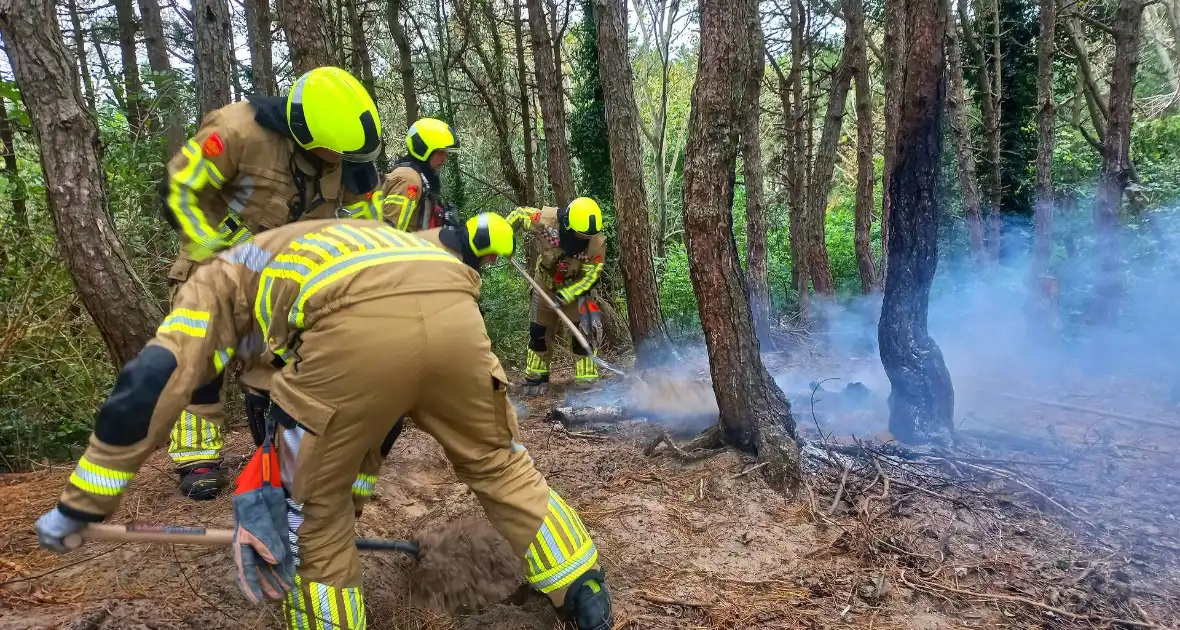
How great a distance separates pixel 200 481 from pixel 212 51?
4215 mm

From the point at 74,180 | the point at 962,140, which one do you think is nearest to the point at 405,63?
the point at 74,180

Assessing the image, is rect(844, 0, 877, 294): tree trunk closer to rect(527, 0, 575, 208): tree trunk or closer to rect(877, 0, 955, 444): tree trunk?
rect(527, 0, 575, 208): tree trunk

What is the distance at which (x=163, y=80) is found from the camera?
22.9 feet

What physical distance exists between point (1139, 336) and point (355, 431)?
1006 cm

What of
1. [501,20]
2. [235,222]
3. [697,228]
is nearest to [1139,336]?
[697,228]

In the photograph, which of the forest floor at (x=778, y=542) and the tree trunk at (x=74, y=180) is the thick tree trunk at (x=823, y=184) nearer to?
the forest floor at (x=778, y=542)

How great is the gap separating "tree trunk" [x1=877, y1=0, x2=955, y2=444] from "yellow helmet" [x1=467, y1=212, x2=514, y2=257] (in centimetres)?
260

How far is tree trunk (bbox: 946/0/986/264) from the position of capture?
947 cm

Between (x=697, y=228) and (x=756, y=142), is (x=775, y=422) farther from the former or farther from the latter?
(x=756, y=142)

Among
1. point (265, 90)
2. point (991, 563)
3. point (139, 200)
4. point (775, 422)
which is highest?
point (265, 90)

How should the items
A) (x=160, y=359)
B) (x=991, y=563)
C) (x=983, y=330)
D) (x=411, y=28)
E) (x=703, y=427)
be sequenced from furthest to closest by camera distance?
(x=411, y=28) → (x=983, y=330) → (x=703, y=427) → (x=991, y=563) → (x=160, y=359)

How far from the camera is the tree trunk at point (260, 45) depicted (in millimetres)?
9031

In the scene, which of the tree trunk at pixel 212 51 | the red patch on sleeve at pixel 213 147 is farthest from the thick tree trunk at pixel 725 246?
the tree trunk at pixel 212 51

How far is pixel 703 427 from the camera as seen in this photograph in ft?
16.0
